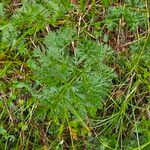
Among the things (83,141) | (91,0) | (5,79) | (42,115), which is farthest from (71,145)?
(91,0)

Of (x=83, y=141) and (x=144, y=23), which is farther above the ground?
(x=144, y=23)

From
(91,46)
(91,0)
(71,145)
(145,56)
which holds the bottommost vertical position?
(71,145)

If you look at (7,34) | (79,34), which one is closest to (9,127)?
(7,34)

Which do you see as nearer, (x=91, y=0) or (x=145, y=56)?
(x=145, y=56)

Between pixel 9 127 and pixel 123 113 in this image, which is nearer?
pixel 123 113

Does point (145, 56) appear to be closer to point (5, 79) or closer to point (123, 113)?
point (123, 113)

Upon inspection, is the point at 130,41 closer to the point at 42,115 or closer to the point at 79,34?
the point at 79,34
